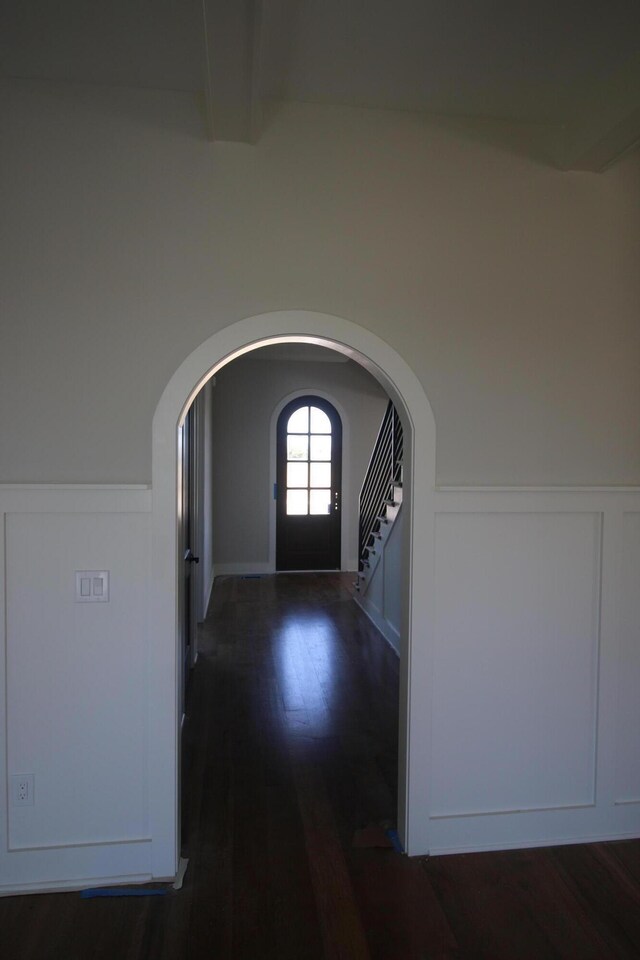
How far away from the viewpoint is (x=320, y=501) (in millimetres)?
8570

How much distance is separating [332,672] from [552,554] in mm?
2465

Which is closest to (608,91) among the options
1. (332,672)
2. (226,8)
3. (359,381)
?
(226,8)

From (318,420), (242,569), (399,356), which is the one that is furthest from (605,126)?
(242,569)

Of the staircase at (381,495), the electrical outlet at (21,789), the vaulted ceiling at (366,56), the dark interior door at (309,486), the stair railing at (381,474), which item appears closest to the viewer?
the vaulted ceiling at (366,56)

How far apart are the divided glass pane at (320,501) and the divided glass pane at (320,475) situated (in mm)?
112

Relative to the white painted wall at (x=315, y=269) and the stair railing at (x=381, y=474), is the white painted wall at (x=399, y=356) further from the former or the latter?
the stair railing at (x=381, y=474)

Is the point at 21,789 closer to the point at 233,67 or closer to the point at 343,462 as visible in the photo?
the point at 233,67

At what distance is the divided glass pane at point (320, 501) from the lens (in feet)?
28.0

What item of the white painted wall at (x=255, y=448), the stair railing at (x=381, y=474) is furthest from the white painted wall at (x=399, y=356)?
the white painted wall at (x=255, y=448)

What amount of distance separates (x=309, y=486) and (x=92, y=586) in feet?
20.6

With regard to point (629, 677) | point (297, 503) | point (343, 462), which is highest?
point (343, 462)

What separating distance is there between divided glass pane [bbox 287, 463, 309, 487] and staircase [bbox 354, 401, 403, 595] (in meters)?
1.24

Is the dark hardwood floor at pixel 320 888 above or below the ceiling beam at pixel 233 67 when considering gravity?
below

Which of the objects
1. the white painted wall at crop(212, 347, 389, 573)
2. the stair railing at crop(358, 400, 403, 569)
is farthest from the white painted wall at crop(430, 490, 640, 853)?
the white painted wall at crop(212, 347, 389, 573)
